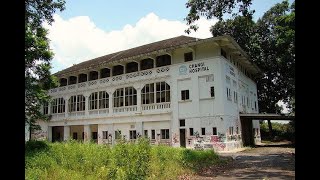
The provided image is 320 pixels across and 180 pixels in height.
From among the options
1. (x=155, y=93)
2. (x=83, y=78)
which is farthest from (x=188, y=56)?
(x=83, y=78)

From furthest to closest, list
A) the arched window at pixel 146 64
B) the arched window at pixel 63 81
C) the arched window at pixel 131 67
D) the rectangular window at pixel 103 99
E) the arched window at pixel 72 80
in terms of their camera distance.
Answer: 1. the arched window at pixel 63 81
2. the arched window at pixel 72 80
3. the rectangular window at pixel 103 99
4. the arched window at pixel 131 67
5. the arched window at pixel 146 64

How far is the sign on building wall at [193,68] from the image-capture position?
27.9m

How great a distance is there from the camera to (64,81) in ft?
134

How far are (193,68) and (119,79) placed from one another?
30.1 feet

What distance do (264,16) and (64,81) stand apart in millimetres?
29269

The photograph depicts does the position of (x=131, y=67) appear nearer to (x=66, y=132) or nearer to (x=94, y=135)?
(x=94, y=135)

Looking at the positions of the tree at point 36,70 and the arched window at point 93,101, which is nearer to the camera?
the tree at point 36,70

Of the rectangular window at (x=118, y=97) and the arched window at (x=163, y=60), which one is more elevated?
the arched window at (x=163, y=60)

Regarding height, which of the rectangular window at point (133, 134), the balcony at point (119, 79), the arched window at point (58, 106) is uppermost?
the balcony at point (119, 79)

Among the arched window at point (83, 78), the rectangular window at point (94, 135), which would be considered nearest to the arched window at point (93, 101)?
the arched window at point (83, 78)

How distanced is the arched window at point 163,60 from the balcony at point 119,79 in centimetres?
59

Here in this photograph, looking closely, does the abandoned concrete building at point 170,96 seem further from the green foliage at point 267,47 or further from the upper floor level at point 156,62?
the green foliage at point 267,47
